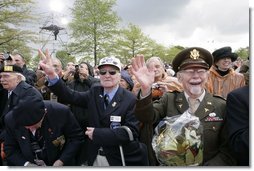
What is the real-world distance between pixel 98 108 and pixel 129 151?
0.46 m

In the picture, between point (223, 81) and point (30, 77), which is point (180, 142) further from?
point (30, 77)

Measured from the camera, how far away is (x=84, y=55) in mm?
19141

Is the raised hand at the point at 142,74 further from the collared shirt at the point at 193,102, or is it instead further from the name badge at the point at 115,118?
the name badge at the point at 115,118

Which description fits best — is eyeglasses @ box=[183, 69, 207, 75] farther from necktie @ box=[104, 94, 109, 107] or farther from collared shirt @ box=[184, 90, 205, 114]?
necktie @ box=[104, 94, 109, 107]

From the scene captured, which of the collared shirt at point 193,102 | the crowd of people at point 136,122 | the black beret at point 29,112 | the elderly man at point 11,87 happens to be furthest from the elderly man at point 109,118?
the elderly man at point 11,87

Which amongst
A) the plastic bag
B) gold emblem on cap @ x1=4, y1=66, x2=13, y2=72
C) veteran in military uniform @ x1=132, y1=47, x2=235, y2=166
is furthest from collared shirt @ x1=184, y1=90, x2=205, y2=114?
gold emblem on cap @ x1=4, y1=66, x2=13, y2=72

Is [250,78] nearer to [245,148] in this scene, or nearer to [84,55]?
[245,148]

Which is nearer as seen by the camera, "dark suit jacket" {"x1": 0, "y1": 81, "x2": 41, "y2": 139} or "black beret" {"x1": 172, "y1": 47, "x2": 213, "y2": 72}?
"black beret" {"x1": 172, "y1": 47, "x2": 213, "y2": 72}

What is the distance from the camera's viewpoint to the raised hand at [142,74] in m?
2.16

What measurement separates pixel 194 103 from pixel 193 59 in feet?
1.03

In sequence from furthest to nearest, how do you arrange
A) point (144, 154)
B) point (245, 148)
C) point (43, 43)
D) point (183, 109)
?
point (43, 43), point (144, 154), point (183, 109), point (245, 148)

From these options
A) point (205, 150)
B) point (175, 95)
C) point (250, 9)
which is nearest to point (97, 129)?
point (175, 95)

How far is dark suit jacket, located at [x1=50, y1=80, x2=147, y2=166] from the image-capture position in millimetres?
2674

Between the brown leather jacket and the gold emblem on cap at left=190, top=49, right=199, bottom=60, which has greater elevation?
the gold emblem on cap at left=190, top=49, right=199, bottom=60
